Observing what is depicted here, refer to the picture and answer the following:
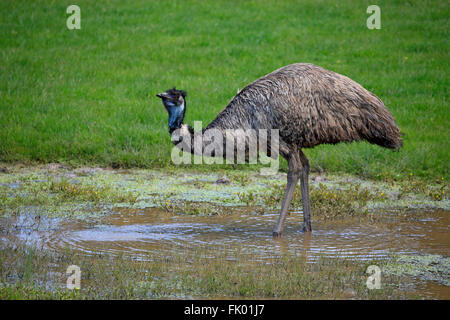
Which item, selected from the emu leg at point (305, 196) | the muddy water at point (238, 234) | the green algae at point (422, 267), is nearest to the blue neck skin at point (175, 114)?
the muddy water at point (238, 234)

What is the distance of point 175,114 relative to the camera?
7965 millimetres

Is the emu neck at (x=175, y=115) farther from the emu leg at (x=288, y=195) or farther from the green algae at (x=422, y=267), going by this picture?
the green algae at (x=422, y=267)

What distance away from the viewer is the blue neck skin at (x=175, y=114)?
7.95 meters

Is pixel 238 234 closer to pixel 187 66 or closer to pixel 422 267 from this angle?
pixel 422 267

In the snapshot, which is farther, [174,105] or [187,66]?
[187,66]

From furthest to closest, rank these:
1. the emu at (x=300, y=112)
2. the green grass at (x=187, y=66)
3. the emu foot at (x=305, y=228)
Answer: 1. the green grass at (x=187, y=66)
2. the emu foot at (x=305, y=228)
3. the emu at (x=300, y=112)

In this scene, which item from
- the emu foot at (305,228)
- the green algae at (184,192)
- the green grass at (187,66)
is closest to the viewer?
the emu foot at (305,228)

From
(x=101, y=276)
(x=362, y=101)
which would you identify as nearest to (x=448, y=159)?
(x=362, y=101)

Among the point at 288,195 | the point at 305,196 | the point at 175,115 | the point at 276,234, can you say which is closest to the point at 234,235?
the point at 276,234

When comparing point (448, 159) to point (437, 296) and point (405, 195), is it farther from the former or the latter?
point (437, 296)

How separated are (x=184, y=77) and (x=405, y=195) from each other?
19.8 ft

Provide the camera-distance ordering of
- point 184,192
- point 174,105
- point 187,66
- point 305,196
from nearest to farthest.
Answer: point 174,105
point 305,196
point 184,192
point 187,66

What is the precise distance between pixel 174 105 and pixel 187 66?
7154mm

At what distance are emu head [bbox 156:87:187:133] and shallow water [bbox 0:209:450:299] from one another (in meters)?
1.16
